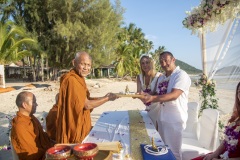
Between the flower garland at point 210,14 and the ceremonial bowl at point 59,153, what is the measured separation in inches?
121

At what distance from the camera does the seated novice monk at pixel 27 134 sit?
2.61 m

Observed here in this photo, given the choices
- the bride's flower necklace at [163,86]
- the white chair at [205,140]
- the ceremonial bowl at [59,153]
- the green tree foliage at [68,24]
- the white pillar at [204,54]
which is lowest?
the white chair at [205,140]

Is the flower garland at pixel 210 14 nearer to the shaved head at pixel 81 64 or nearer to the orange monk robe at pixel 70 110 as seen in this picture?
the shaved head at pixel 81 64

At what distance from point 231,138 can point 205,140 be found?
1.34 meters

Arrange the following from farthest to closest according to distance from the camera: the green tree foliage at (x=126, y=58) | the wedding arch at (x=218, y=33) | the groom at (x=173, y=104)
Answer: the green tree foliage at (x=126, y=58) → the wedding arch at (x=218, y=33) → the groom at (x=173, y=104)

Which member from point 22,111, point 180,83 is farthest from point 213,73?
point 22,111

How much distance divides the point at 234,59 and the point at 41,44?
2529cm

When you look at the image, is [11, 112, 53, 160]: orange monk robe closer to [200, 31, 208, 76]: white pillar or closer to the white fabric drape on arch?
the white fabric drape on arch

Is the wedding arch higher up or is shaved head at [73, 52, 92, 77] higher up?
the wedding arch

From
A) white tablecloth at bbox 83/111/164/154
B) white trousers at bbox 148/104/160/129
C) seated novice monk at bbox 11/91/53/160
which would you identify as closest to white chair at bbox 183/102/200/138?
white trousers at bbox 148/104/160/129

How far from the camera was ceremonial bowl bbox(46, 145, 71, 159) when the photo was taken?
1726 mm

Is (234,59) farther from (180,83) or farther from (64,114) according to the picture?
(64,114)

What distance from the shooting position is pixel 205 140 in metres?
3.75

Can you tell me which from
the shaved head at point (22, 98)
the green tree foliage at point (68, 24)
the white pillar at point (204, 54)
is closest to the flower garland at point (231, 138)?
the shaved head at point (22, 98)
